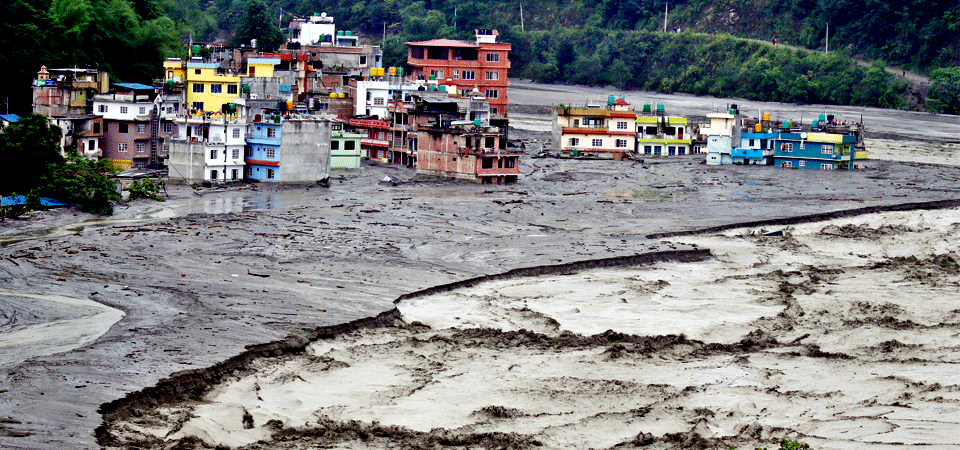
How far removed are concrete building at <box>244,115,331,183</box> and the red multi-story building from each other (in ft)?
96.9

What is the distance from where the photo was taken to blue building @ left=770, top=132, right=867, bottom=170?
69.6 m

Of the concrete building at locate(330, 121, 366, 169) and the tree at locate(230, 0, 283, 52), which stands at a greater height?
the tree at locate(230, 0, 283, 52)

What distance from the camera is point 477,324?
32.2m

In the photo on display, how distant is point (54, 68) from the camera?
68.4m

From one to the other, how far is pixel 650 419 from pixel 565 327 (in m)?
7.42

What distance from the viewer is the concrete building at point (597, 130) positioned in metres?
75.2

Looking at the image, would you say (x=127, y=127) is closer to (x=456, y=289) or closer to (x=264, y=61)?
(x=264, y=61)

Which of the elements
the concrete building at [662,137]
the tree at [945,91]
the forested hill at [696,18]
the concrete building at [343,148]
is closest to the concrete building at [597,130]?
the concrete building at [662,137]

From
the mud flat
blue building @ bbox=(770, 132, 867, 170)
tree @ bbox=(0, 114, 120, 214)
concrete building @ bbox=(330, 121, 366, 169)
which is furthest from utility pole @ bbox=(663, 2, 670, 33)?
the mud flat

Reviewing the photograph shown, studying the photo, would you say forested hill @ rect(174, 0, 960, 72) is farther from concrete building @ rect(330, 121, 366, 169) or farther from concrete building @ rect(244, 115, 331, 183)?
concrete building @ rect(244, 115, 331, 183)

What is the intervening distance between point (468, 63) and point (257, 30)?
1667cm

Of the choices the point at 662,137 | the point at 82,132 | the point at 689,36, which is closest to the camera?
the point at 82,132

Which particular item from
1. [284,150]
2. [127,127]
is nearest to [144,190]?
[284,150]

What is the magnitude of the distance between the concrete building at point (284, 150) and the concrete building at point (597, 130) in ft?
66.7
